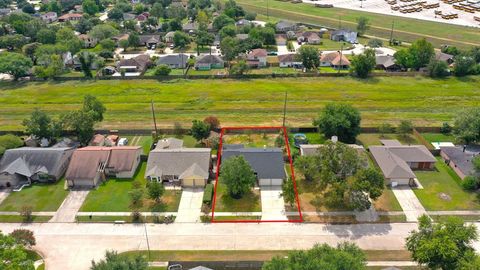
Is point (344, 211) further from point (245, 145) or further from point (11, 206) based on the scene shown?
point (11, 206)

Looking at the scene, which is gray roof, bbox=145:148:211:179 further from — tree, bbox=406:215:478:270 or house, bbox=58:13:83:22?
house, bbox=58:13:83:22

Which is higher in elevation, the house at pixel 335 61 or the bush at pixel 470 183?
the house at pixel 335 61

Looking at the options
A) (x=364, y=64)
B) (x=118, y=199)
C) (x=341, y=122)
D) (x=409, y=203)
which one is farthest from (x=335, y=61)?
(x=118, y=199)

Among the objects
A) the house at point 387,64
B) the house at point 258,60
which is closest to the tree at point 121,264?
the house at point 258,60

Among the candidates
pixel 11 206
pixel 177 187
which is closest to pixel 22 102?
pixel 11 206

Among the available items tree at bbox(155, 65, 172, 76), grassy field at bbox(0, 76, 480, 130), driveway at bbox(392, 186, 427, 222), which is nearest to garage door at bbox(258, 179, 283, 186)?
driveway at bbox(392, 186, 427, 222)

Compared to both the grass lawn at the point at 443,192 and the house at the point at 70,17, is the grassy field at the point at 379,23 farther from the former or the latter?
the grass lawn at the point at 443,192
